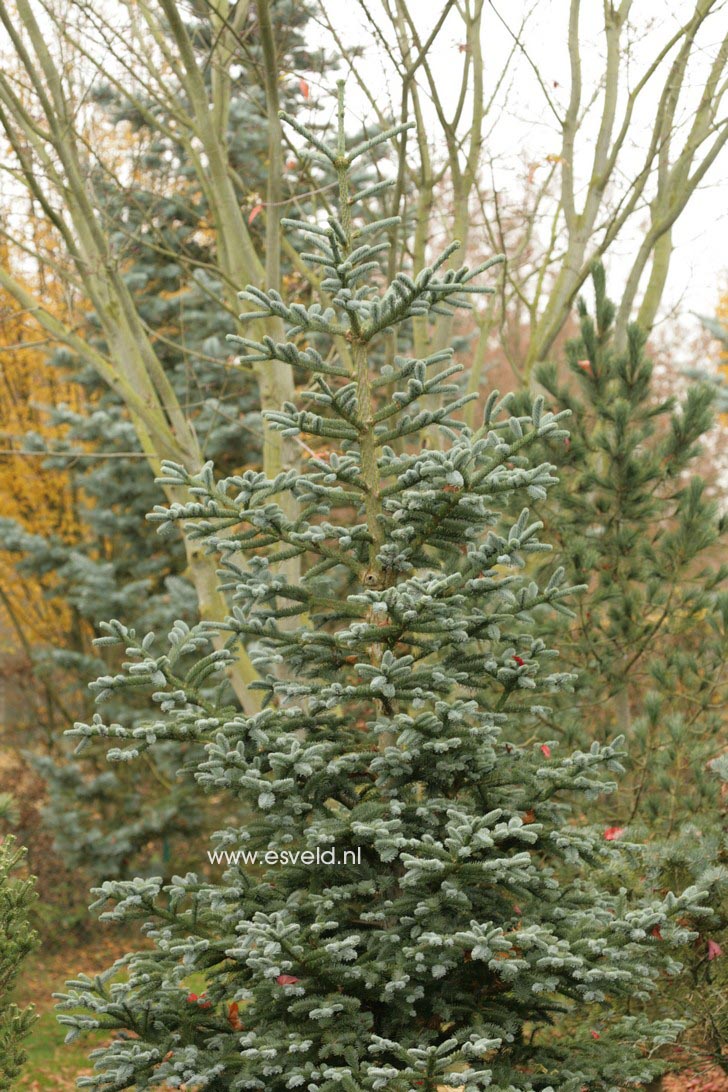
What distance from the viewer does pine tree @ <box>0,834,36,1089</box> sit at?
368 cm

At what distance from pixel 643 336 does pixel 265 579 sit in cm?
261

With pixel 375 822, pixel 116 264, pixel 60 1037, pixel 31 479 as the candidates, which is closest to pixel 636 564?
pixel 375 822

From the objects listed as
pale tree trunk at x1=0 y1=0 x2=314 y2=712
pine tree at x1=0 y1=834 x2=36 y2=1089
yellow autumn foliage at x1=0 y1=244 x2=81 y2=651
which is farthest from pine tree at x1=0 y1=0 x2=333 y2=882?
pine tree at x1=0 y1=834 x2=36 y2=1089

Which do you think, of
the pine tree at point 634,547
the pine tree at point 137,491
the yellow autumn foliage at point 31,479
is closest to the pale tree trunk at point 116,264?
the pine tree at point 634,547

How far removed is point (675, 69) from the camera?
21.0 feet

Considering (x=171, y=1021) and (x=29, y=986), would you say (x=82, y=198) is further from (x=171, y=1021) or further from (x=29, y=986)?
(x=29, y=986)

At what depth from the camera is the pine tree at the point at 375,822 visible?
10.3 ft

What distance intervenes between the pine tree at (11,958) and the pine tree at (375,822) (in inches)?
15.0

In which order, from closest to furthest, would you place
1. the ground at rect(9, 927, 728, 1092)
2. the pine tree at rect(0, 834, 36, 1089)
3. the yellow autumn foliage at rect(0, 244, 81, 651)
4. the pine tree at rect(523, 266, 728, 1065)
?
1. the pine tree at rect(0, 834, 36, 1089)
2. the pine tree at rect(523, 266, 728, 1065)
3. the ground at rect(9, 927, 728, 1092)
4. the yellow autumn foliage at rect(0, 244, 81, 651)

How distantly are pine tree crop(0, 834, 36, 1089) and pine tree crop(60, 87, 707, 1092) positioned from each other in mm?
382

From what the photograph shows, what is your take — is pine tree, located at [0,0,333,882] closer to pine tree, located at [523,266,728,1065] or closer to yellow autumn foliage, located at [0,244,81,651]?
yellow autumn foliage, located at [0,244,81,651]

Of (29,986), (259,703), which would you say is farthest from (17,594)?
(259,703)

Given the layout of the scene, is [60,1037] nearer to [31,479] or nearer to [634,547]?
[31,479]

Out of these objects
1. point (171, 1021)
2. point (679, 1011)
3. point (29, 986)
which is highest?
point (171, 1021)
